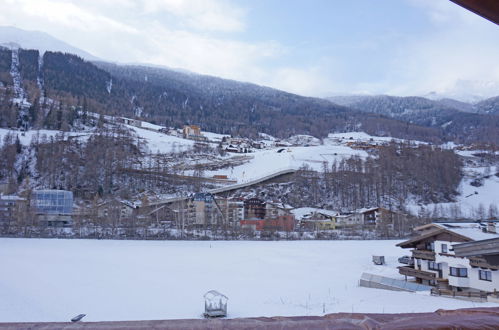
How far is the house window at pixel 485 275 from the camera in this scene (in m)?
11.1

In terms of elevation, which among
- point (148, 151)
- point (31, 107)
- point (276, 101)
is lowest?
point (148, 151)

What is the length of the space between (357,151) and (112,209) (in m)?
46.6

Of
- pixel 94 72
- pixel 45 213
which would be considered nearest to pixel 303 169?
pixel 45 213

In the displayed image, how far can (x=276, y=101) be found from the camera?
135 meters

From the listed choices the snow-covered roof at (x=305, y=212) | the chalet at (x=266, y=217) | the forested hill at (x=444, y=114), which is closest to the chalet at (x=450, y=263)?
the chalet at (x=266, y=217)

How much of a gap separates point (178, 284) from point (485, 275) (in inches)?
397

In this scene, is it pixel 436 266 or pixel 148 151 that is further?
pixel 148 151

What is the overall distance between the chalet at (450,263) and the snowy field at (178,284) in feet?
5.74

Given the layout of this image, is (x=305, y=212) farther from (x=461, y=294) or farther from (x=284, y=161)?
(x=461, y=294)

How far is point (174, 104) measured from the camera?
4434 inches

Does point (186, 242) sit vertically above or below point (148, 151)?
below

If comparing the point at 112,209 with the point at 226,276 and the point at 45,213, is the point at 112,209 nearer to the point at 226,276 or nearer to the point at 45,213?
the point at 45,213

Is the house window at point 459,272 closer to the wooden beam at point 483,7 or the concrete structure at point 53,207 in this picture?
the wooden beam at point 483,7

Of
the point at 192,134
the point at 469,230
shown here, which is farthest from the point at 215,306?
the point at 192,134
